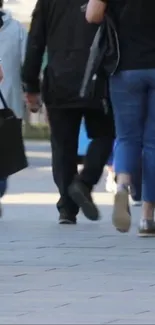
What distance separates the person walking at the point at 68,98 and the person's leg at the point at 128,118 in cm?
68

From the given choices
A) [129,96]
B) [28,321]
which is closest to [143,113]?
[129,96]

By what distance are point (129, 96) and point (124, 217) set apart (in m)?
0.72

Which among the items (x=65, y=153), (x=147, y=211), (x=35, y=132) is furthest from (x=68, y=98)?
(x=35, y=132)

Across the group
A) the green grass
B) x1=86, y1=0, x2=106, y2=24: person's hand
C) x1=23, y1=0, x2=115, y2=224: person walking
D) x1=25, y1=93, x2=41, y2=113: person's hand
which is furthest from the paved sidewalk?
the green grass

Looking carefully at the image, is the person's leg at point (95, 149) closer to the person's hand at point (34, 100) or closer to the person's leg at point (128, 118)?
the person's hand at point (34, 100)

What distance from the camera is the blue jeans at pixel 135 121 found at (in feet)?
→ 24.4

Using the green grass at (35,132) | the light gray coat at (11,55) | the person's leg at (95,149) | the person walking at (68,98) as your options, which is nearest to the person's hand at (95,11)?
the person walking at (68,98)

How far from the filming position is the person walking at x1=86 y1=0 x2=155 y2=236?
743 centimetres

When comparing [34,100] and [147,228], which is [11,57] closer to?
[34,100]

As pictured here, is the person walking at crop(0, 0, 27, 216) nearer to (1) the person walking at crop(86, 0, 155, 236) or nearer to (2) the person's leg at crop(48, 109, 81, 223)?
(2) the person's leg at crop(48, 109, 81, 223)

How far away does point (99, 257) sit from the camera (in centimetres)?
688

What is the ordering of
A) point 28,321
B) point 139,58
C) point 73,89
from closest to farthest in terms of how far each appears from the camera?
point 28,321 < point 139,58 < point 73,89

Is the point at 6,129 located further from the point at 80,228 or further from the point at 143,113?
the point at 143,113

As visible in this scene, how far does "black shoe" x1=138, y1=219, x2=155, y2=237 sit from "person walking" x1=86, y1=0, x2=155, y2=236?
7.7 inches
